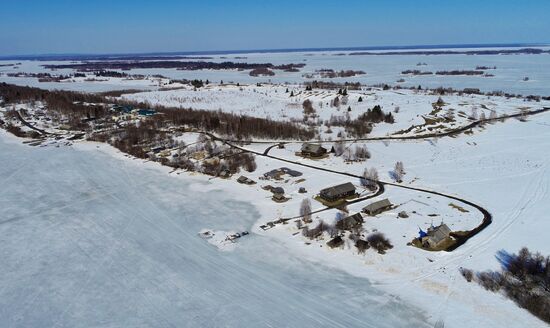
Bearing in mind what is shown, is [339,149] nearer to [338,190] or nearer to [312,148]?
[312,148]

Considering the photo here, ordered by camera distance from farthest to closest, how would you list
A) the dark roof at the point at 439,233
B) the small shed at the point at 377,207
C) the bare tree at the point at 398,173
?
the bare tree at the point at 398,173 → the small shed at the point at 377,207 → the dark roof at the point at 439,233

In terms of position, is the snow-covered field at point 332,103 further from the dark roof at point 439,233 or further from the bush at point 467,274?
the bush at point 467,274

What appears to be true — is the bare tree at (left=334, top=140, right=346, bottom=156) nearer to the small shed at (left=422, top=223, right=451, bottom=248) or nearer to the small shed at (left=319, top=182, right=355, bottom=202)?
the small shed at (left=319, top=182, right=355, bottom=202)

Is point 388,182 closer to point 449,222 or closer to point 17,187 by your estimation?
point 449,222

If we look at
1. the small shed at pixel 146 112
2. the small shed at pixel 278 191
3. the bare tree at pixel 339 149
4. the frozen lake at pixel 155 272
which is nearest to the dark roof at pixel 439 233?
the frozen lake at pixel 155 272

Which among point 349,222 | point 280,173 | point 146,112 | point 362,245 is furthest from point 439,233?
point 146,112

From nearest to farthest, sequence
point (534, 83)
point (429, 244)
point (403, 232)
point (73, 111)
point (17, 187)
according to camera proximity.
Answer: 1. point (429, 244)
2. point (403, 232)
3. point (17, 187)
4. point (73, 111)
5. point (534, 83)

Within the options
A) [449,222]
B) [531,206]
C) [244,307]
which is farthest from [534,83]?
[244,307]
